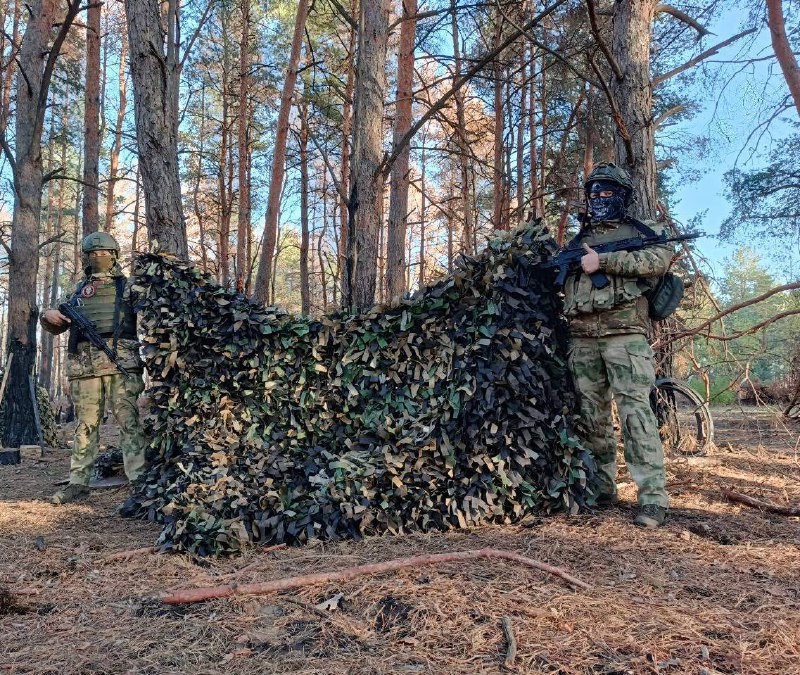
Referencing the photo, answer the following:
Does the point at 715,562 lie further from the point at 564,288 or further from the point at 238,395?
the point at 238,395

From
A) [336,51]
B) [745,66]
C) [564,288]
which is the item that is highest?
[336,51]

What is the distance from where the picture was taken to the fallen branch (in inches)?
141

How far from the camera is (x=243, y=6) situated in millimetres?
12867

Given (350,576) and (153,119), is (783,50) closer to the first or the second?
(350,576)

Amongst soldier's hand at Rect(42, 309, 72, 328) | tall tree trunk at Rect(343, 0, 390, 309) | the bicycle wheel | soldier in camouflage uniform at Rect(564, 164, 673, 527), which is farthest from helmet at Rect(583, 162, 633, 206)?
soldier's hand at Rect(42, 309, 72, 328)

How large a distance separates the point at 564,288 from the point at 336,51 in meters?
12.8

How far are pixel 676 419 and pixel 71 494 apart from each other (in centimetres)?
643

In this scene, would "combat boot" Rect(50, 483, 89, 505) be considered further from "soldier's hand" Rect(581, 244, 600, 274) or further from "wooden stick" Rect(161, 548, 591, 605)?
"soldier's hand" Rect(581, 244, 600, 274)

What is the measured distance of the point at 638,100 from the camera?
17.1 feet

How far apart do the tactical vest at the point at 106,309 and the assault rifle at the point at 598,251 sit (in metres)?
4.09

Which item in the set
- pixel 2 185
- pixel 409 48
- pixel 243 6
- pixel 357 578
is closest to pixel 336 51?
pixel 243 6

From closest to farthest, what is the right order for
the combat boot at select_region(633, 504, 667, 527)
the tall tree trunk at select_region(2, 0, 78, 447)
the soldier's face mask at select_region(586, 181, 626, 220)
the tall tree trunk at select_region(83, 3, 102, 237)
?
the combat boot at select_region(633, 504, 667, 527) < the soldier's face mask at select_region(586, 181, 626, 220) < the tall tree trunk at select_region(2, 0, 78, 447) < the tall tree trunk at select_region(83, 3, 102, 237)

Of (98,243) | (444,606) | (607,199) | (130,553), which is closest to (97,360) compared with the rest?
(98,243)

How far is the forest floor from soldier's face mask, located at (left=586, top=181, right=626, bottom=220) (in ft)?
7.52
